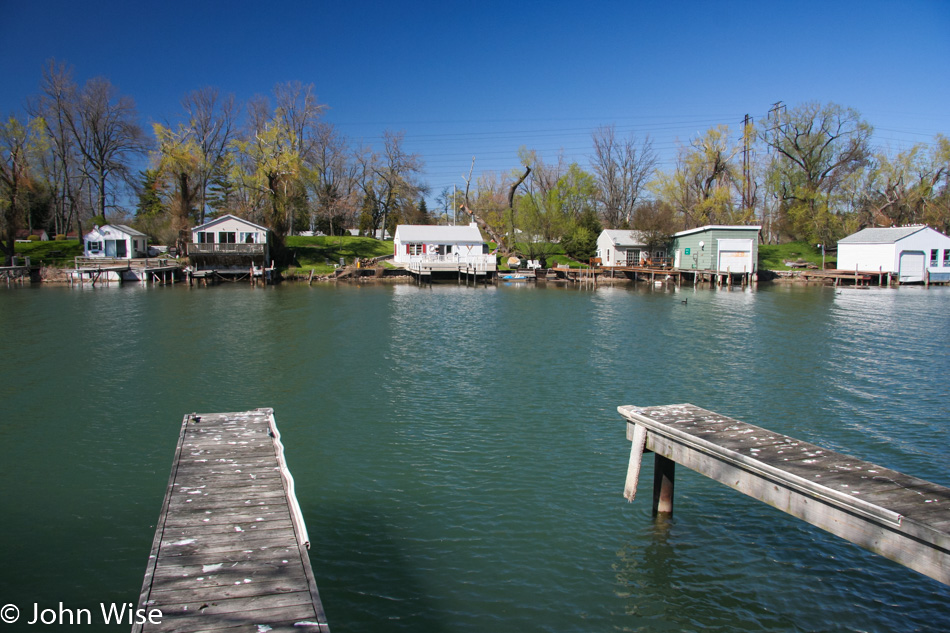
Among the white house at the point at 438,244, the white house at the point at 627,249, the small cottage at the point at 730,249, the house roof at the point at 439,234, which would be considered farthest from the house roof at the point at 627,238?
the house roof at the point at 439,234

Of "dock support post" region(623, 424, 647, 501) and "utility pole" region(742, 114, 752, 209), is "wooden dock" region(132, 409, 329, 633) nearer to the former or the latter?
"dock support post" region(623, 424, 647, 501)

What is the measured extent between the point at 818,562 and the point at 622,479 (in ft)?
10.5

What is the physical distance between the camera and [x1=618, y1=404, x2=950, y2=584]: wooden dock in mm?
5203

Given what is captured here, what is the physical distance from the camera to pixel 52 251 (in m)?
60.9

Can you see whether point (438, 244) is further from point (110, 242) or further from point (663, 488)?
point (663, 488)

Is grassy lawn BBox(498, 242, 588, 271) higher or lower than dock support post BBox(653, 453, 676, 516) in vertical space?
higher

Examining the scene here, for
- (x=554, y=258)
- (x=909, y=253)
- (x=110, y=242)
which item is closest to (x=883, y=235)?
(x=909, y=253)

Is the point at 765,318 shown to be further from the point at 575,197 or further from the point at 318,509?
the point at 575,197

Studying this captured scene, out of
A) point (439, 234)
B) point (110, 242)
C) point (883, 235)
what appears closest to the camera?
point (883, 235)

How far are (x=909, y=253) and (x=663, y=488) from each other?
61.4 metres

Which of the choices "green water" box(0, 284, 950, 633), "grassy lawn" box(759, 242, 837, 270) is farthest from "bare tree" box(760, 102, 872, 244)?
"green water" box(0, 284, 950, 633)

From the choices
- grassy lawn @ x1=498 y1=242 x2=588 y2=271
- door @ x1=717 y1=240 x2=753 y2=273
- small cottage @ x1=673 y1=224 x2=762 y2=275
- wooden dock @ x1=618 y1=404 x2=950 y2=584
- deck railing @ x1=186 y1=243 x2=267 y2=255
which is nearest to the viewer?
wooden dock @ x1=618 y1=404 x2=950 y2=584

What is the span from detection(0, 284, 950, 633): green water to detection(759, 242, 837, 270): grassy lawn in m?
42.2

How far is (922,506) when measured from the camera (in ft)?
18.0
